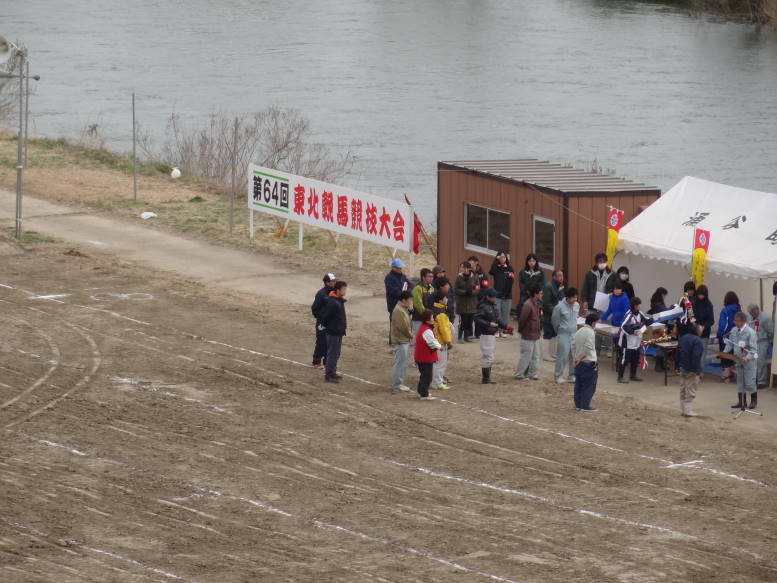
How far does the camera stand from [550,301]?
21.7m

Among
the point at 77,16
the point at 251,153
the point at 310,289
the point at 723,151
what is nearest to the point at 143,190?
the point at 251,153

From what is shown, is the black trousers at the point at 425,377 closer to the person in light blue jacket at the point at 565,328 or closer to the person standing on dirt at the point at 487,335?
the person standing on dirt at the point at 487,335

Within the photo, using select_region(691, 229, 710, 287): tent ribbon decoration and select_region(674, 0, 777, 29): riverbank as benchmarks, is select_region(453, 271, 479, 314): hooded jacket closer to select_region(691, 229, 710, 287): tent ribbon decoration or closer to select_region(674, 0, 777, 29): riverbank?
select_region(691, 229, 710, 287): tent ribbon decoration

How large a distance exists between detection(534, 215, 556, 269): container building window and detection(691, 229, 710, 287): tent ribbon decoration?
2.84 meters

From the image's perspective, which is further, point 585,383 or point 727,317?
point 727,317

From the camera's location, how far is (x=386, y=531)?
45.7 feet

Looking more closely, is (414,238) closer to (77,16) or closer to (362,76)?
(362,76)

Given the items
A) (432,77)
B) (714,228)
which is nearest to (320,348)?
(714,228)

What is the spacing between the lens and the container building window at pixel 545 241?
23344 millimetres

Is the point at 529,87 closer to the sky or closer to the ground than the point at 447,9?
closer to the ground

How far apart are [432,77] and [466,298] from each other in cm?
4389

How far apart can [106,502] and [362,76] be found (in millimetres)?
52023

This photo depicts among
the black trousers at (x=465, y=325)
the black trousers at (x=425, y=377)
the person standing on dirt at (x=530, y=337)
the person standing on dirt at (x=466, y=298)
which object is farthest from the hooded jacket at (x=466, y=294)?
the black trousers at (x=425, y=377)

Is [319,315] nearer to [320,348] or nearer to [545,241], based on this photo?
[320,348]
